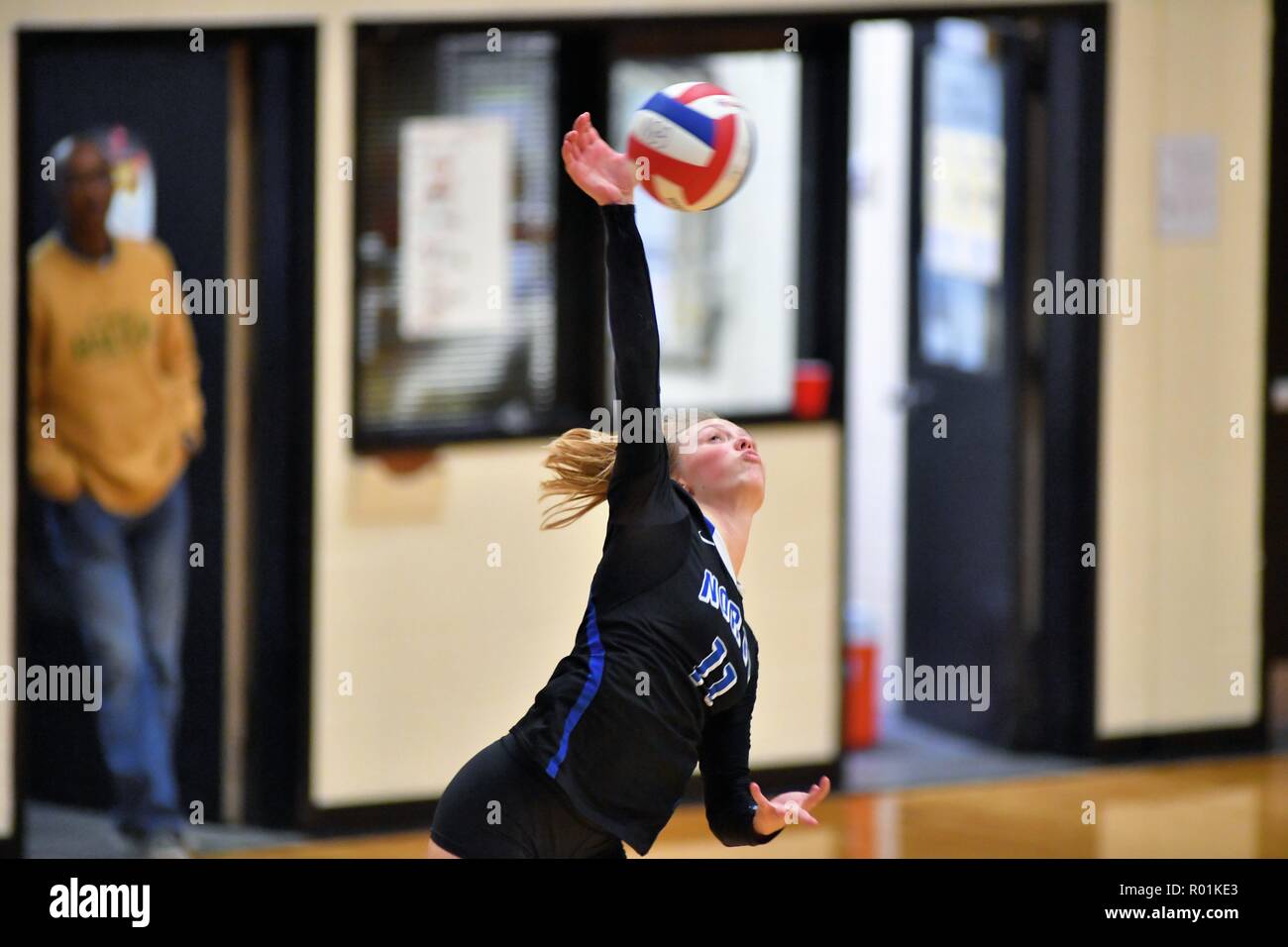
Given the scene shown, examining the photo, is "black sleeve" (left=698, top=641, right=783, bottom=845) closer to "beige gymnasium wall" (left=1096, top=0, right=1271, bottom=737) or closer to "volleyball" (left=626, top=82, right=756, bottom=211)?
"volleyball" (left=626, top=82, right=756, bottom=211)

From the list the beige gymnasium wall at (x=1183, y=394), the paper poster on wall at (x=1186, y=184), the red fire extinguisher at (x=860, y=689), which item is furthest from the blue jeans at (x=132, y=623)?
the paper poster on wall at (x=1186, y=184)

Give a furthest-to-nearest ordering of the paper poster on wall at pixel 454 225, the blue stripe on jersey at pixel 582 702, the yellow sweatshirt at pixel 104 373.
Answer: the paper poster on wall at pixel 454 225 < the yellow sweatshirt at pixel 104 373 < the blue stripe on jersey at pixel 582 702

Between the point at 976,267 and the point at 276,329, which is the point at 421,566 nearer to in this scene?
the point at 276,329

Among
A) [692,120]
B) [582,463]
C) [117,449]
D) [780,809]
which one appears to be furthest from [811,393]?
[780,809]

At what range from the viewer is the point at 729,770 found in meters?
3.28

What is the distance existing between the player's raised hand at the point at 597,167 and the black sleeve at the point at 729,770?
0.74m

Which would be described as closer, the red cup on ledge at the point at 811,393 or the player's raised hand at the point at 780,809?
the player's raised hand at the point at 780,809

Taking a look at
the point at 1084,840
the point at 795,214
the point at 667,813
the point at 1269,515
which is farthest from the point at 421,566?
the point at 1269,515

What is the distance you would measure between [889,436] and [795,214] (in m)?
1.16

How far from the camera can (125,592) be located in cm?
518

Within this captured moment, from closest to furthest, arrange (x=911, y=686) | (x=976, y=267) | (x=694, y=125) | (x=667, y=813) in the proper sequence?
(x=667, y=813), (x=694, y=125), (x=976, y=267), (x=911, y=686)

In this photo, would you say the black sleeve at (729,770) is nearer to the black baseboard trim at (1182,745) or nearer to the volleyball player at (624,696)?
the volleyball player at (624,696)

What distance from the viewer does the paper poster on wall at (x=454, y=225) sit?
17.5ft

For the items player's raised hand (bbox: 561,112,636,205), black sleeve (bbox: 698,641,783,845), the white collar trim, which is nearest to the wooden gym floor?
black sleeve (bbox: 698,641,783,845)
